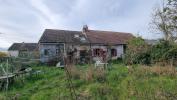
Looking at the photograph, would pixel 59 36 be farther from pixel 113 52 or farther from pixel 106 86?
pixel 106 86

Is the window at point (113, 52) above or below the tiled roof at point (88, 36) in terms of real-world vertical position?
below

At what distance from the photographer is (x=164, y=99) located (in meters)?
5.85

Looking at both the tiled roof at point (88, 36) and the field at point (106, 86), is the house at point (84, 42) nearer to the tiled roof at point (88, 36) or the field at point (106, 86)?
the tiled roof at point (88, 36)

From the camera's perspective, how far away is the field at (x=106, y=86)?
7.02 m

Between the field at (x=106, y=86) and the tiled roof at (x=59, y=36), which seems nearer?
the field at (x=106, y=86)

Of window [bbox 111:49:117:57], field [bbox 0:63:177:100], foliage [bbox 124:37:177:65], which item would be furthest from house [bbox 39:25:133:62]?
field [bbox 0:63:177:100]

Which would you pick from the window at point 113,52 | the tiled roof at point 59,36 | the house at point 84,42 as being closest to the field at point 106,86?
the house at point 84,42

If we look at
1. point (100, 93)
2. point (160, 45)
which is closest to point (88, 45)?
point (160, 45)

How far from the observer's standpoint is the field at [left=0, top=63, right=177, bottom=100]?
23.0 feet

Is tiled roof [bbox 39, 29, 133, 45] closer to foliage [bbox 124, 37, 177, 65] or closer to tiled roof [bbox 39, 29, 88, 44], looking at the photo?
tiled roof [bbox 39, 29, 88, 44]

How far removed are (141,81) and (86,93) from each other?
7.12 feet

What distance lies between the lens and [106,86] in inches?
364

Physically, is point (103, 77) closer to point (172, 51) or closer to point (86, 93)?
point (86, 93)

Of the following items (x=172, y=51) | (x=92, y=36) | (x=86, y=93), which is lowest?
(x=86, y=93)
